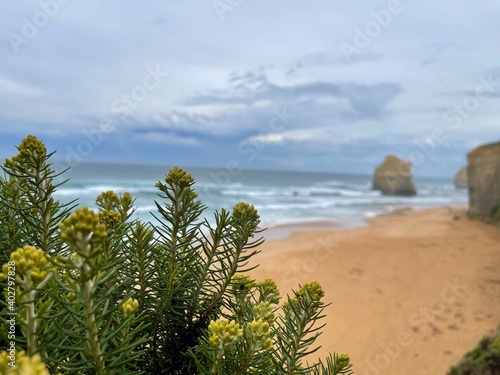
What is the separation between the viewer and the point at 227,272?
1.27 m

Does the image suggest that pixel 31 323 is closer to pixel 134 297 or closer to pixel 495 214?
pixel 134 297

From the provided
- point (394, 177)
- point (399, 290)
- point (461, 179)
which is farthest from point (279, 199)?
point (461, 179)

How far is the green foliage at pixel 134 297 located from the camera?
682 millimetres

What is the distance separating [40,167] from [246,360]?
30.0 inches

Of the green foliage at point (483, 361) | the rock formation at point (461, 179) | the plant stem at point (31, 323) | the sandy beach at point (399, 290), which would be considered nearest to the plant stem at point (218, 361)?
the plant stem at point (31, 323)

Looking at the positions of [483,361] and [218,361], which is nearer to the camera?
[218,361]

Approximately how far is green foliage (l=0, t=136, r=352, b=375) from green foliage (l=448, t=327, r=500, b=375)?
4.37 metres

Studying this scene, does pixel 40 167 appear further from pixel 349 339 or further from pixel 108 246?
pixel 349 339

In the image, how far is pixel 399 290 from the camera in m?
11.4

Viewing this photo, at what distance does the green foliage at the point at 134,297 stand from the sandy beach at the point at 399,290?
6.56m

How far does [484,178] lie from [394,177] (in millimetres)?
45499

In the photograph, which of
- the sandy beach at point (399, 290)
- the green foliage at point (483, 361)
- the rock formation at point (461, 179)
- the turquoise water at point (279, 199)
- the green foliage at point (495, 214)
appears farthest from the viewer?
the rock formation at point (461, 179)

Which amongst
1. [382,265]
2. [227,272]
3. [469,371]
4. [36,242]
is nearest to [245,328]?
[227,272]

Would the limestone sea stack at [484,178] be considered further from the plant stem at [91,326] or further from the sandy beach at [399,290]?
the plant stem at [91,326]
